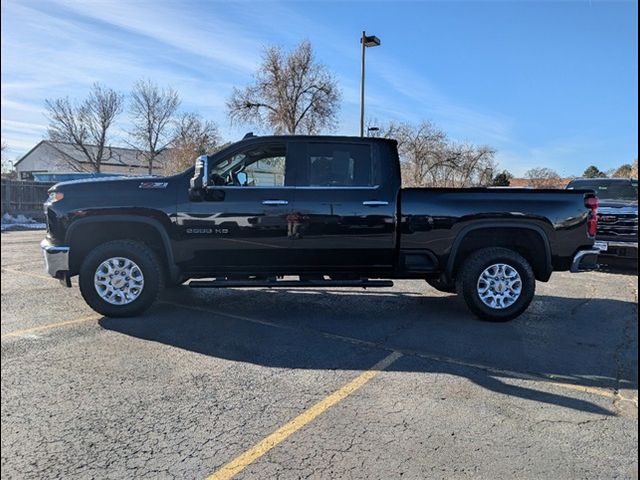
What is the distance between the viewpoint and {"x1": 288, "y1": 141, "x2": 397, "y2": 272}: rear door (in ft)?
18.5

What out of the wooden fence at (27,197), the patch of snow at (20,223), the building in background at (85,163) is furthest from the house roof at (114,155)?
the patch of snow at (20,223)

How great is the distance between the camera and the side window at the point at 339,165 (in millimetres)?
5773

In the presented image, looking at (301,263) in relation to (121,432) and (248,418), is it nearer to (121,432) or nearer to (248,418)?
(248,418)

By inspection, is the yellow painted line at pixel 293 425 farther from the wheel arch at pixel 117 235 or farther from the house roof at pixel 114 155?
the house roof at pixel 114 155

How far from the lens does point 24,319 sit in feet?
17.6

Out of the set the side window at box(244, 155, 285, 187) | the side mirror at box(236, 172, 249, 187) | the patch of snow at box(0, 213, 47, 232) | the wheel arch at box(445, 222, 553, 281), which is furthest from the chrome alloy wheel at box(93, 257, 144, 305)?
the patch of snow at box(0, 213, 47, 232)

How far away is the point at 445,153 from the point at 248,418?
2474 cm

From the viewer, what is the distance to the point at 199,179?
211 inches

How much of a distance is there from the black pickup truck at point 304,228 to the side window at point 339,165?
0.04 ft

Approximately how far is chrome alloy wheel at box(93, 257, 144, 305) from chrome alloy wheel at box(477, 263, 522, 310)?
155 inches

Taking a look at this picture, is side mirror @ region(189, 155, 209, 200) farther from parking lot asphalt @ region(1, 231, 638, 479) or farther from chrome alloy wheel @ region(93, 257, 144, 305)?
parking lot asphalt @ region(1, 231, 638, 479)

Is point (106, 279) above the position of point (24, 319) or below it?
above

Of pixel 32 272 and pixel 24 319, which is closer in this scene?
pixel 24 319

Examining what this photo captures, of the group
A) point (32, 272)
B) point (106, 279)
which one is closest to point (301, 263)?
point (106, 279)
